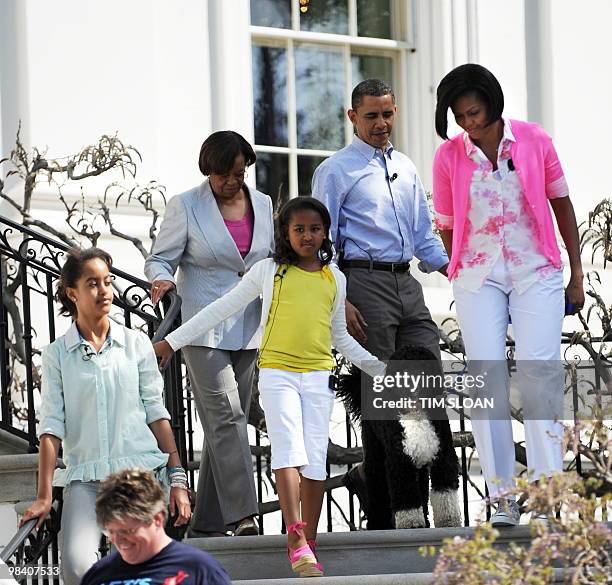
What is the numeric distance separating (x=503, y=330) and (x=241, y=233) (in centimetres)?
124

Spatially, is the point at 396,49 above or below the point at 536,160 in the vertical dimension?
above

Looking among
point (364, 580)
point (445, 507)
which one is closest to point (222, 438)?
point (445, 507)

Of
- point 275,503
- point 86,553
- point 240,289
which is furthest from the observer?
point 275,503

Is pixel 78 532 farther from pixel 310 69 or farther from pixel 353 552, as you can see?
pixel 310 69

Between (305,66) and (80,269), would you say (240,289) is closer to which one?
(80,269)

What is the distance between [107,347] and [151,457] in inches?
16.9

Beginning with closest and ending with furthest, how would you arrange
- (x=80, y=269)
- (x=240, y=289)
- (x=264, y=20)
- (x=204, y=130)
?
(x=80, y=269), (x=240, y=289), (x=204, y=130), (x=264, y=20)

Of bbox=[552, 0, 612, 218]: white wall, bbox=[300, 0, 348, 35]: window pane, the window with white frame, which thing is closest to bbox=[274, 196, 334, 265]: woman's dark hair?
the window with white frame

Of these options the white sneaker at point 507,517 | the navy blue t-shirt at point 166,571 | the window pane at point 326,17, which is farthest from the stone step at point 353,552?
the window pane at point 326,17

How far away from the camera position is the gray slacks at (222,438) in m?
6.55

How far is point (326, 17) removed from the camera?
36.4ft

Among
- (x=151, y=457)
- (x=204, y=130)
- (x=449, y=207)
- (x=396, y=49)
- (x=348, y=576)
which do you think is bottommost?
(x=348, y=576)

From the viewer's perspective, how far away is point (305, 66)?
11.1m

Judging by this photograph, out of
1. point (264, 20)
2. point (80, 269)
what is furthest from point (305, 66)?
point (80, 269)
